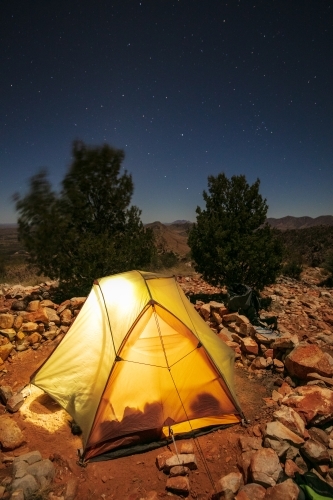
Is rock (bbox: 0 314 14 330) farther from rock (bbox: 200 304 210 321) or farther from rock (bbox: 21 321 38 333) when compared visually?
rock (bbox: 200 304 210 321)

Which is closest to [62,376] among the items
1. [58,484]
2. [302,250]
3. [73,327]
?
[73,327]

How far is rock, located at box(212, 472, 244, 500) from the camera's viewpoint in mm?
3294

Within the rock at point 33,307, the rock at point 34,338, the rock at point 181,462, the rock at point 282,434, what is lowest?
the rock at point 181,462

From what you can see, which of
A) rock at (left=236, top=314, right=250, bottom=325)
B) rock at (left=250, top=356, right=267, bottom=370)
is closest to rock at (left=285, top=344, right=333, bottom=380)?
rock at (left=250, top=356, right=267, bottom=370)

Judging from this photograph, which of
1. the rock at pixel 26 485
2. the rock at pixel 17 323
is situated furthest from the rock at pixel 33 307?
the rock at pixel 26 485

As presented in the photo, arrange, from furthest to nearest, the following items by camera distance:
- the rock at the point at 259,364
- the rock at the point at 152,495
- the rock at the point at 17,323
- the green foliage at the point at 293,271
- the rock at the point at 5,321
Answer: the green foliage at the point at 293,271, the rock at the point at 17,323, the rock at the point at 5,321, the rock at the point at 259,364, the rock at the point at 152,495

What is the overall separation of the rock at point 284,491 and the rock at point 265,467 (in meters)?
0.13

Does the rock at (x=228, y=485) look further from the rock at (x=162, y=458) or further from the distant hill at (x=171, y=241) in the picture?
the distant hill at (x=171, y=241)

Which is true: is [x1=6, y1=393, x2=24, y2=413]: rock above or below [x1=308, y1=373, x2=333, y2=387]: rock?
below

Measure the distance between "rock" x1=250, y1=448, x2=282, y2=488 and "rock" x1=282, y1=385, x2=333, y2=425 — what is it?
1.20 meters

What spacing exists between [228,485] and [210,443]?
891mm

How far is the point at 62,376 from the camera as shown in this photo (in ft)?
16.7

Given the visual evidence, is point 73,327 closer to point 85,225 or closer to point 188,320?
point 188,320

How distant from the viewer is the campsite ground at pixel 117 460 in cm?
355
